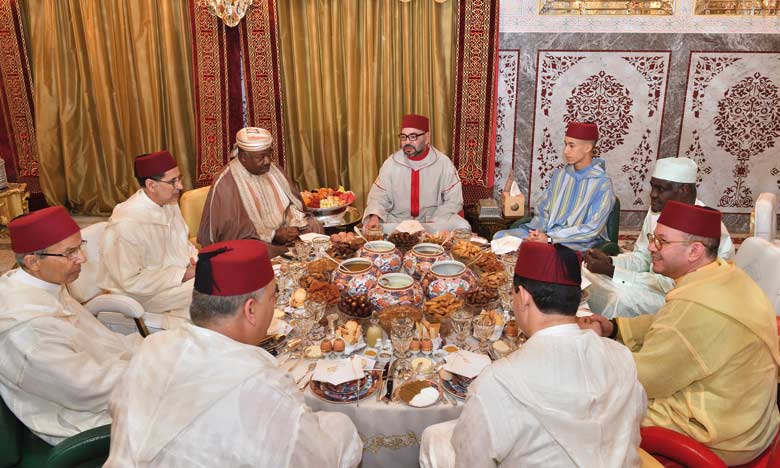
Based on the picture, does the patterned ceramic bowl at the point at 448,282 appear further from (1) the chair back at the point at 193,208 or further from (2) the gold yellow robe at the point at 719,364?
(1) the chair back at the point at 193,208

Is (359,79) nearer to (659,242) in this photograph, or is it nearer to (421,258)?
(421,258)

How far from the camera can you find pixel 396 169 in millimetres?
5562

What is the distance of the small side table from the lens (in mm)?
7130

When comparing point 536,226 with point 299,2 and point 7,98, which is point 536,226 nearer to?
point 299,2

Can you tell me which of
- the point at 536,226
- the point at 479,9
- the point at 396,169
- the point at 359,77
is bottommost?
the point at 536,226

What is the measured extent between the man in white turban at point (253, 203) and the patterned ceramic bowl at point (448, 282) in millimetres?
1838

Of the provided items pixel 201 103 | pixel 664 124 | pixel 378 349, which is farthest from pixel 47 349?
pixel 664 124

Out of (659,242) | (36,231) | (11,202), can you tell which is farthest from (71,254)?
(11,202)

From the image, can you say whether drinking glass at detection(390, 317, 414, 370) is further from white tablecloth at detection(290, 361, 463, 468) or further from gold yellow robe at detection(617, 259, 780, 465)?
gold yellow robe at detection(617, 259, 780, 465)

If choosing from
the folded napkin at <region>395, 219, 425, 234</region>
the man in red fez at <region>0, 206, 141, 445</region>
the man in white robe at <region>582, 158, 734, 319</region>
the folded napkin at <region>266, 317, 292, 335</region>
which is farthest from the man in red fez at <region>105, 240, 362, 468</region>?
the man in white robe at <region>582, 158, 734, 319</region>

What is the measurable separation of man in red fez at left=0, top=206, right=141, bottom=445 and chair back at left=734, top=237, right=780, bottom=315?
3359 millimetres

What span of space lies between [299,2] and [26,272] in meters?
5.19

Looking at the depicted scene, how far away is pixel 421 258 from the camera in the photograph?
344 cm

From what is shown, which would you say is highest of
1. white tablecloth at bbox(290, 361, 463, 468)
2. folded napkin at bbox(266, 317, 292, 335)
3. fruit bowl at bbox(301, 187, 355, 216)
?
folded napkin at bbox(266, 317, 292, 335)
